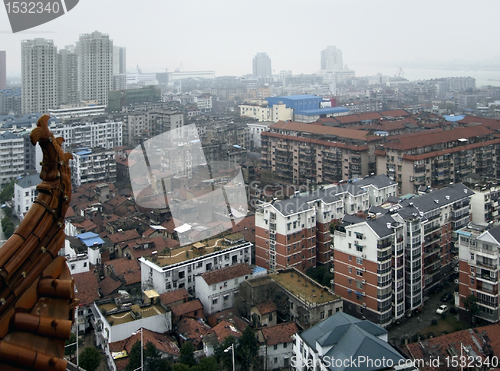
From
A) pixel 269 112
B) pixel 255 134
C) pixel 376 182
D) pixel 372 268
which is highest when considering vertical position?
pixel 269 112

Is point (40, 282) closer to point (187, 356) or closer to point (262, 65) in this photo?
point (187, 356)

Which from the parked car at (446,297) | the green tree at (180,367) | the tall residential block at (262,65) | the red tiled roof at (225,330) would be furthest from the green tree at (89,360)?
the tall residential block at (262,65)

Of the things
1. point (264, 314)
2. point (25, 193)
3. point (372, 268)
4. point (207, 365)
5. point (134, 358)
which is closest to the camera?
point (207, 365)

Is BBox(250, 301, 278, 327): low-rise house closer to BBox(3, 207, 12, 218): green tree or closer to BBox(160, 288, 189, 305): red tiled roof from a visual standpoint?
BBox(160, 288, 189, 305): red tiled roof

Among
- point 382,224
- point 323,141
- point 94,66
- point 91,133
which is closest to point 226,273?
point 382,224

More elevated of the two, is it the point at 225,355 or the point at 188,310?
the point at 188,310

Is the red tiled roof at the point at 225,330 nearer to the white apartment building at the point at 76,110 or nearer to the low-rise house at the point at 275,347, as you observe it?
the low-rise house at the point at 275,347
